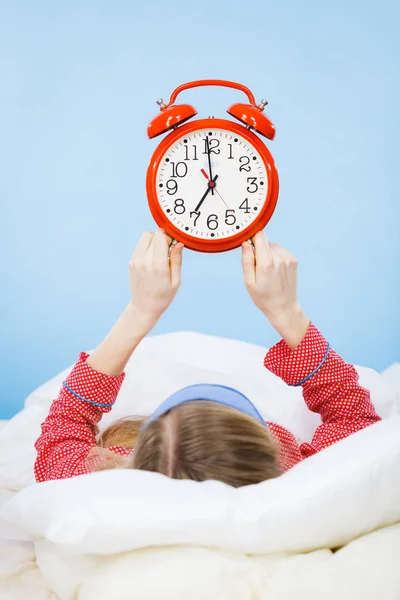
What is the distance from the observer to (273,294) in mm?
1435

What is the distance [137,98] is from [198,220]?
1.81 m

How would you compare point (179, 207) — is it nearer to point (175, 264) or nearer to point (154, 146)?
point (175, 264)

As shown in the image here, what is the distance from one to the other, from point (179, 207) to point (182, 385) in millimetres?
733

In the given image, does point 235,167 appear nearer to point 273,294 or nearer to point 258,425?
point 273,294

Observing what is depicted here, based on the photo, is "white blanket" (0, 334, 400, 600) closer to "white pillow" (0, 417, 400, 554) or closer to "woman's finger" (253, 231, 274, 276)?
"white pillow" (0, 417, 400, 554)

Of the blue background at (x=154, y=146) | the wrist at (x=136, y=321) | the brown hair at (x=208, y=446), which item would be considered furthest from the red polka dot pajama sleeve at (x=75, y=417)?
the blue background at (x=154, y=146)

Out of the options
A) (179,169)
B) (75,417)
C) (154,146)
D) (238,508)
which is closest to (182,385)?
(75,417)

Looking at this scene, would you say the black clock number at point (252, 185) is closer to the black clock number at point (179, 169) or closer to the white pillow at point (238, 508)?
the black clock number at point (179, 169)

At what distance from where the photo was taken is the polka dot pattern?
4.99ft

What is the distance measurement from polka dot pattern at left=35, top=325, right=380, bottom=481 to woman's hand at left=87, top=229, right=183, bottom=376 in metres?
0.05

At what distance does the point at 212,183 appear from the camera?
1483mm

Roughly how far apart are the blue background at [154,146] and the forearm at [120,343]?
5.36ft

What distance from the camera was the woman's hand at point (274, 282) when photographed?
1423 millimetres

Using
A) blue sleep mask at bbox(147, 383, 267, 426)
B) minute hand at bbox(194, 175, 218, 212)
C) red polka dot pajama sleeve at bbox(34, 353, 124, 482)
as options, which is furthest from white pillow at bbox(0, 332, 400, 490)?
minute hand at bbox(194, 175, 218, 212)
